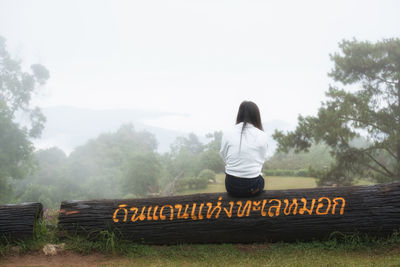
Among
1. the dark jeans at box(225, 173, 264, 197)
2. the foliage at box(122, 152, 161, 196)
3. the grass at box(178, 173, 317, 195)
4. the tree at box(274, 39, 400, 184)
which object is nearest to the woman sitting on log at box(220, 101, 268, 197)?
the dark jeans at box(225, 173, 264, 197)

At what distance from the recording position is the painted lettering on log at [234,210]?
18.8 ft

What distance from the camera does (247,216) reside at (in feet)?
18.9

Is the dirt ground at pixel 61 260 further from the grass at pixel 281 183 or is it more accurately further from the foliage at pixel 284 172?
the foliage at pixel 284 172

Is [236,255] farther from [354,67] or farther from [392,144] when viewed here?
[354,67]

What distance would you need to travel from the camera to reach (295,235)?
5.71 metres

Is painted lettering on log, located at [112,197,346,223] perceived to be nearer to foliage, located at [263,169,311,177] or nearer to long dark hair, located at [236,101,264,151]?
long dark hair, located at [236,101,264,151]

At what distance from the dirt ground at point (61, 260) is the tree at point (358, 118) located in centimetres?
1111

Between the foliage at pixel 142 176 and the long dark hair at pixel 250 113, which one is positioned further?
the foliage at pixel 142 176

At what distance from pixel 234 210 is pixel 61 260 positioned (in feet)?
9.59

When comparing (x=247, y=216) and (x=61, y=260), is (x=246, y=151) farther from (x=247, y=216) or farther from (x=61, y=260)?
(x=61, y=260)

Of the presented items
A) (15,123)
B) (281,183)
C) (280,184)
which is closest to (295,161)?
(281,183)

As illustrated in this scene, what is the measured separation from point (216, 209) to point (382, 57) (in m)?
13.9

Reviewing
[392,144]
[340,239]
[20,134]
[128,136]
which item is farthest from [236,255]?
[128,136]

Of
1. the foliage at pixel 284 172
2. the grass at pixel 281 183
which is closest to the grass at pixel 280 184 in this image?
the grass at pixel 281 183
